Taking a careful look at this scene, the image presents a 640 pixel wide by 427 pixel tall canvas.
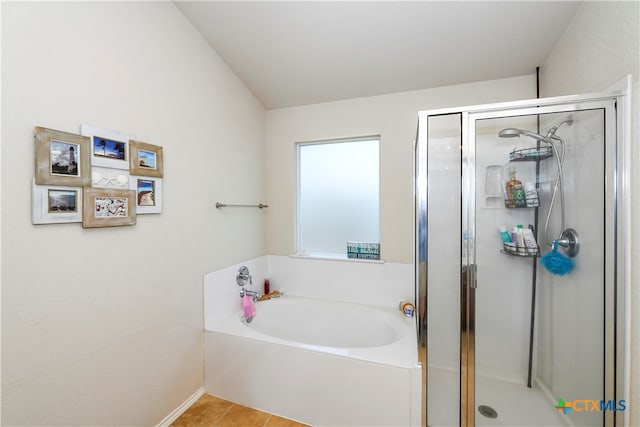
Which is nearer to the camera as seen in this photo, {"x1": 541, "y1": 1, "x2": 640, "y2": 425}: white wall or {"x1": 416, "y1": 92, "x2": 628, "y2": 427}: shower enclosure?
{"x1": 541, "y1": 1, "x2": 640, "y2": 425}: white wall

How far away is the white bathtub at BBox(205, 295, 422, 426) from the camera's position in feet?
4.68

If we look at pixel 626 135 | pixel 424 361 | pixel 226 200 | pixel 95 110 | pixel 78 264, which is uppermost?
pixel 95 110

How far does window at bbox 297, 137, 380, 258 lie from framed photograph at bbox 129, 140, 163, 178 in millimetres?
1389

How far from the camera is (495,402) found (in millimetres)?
1410

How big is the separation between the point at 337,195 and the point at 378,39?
4.38ft

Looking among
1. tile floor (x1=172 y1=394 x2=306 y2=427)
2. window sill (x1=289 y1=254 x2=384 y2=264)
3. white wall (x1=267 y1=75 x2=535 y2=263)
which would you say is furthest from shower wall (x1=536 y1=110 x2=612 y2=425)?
tile floor (x1=172 y1=394 x2=306 y2=427)

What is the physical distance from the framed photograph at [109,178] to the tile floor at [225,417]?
1.53 meters

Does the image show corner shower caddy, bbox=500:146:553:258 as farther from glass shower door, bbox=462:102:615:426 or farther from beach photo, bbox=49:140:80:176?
beach photo, bbox=49:140:80:176

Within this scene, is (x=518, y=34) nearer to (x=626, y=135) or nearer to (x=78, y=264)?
(x=626, y=135)

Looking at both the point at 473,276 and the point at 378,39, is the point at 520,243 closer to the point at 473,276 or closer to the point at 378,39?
the point at 473,276

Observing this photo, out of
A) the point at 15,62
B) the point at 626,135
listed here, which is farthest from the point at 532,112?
the point at 15,62

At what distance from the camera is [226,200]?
2117mm

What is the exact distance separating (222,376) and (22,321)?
122 centimetres

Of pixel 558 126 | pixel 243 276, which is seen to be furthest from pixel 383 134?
pixel 243 276
